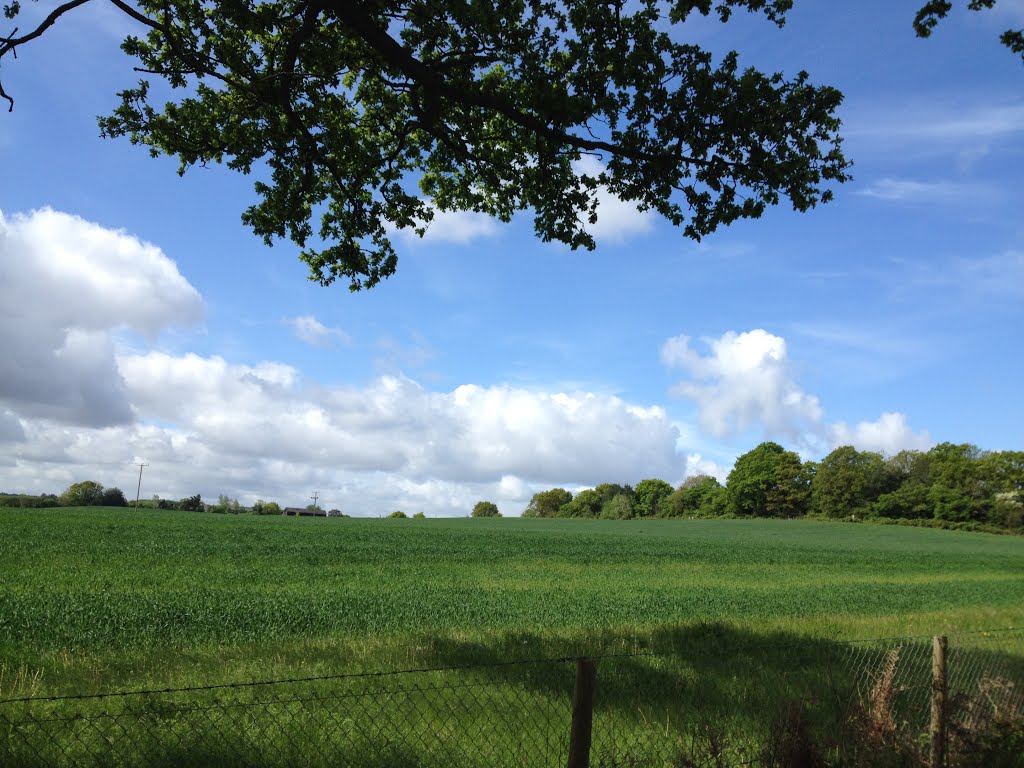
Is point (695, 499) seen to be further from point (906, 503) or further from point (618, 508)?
point (906, 503)

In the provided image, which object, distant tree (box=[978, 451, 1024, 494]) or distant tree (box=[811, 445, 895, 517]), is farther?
distant tree (box=[811, 445, 895, 517])

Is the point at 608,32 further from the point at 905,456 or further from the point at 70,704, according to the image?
the point at 905,456

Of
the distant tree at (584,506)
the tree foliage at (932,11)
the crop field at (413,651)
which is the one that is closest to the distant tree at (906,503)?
the distant tree at (584,506)

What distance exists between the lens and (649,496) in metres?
140

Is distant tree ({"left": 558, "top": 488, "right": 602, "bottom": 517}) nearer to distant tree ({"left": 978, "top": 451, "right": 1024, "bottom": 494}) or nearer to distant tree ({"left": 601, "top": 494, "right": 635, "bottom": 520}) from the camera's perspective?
distant tree ({"left": 601, "top": 494, "right": 635, "bottom": 520})

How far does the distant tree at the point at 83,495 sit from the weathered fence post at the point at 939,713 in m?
106

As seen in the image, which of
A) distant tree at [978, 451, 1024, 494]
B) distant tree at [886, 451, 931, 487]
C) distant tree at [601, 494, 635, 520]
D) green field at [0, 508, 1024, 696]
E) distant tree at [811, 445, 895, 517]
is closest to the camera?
green field at [0, 508, 1024, 696]

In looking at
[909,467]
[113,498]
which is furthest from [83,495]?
[909,467]

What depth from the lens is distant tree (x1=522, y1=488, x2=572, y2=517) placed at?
484ft

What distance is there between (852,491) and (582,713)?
111551mm

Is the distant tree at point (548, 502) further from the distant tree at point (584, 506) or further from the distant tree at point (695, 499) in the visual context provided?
the distant tree at point (695, 499)

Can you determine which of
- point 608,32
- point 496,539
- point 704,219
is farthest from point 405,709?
point 496,539

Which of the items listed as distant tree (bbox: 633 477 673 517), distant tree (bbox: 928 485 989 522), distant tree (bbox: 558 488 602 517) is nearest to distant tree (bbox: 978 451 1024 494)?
distant tree (bbox: 928 485 989 522)

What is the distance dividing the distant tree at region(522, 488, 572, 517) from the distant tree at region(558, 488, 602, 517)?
3.71 m
